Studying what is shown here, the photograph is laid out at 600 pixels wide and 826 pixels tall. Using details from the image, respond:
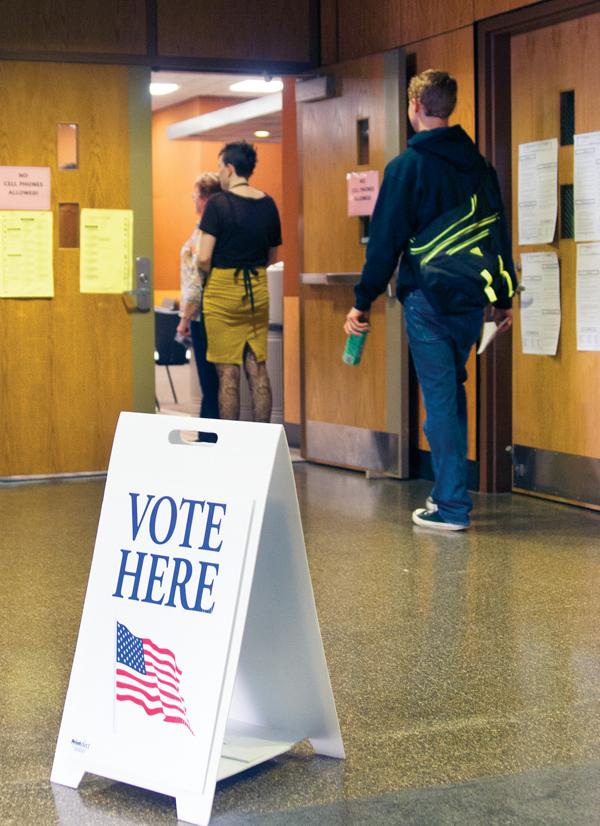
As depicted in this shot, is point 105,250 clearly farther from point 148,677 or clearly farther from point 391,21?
point 148,677

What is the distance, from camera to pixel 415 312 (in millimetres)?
4805

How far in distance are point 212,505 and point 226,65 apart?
4569 millimetres

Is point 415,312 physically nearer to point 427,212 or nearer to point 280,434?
point 427,212

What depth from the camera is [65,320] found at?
632 cm

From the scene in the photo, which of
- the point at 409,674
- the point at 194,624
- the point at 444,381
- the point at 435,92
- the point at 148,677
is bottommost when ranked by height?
the point at 409,674

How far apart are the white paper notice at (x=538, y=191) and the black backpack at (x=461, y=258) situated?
0.62 m

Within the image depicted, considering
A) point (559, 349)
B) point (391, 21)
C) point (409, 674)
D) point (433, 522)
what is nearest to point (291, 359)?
point (391, 21)

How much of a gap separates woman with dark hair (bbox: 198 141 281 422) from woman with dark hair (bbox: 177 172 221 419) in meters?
0.16

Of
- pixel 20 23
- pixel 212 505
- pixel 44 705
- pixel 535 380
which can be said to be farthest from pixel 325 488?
pixel 212 505

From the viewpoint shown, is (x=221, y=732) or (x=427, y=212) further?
(x=427, y=212)

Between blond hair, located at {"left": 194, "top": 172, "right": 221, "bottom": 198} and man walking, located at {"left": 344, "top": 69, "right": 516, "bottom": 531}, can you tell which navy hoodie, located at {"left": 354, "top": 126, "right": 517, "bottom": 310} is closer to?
man walking, located at {"left": 344, "top": 69, "right": 516, "bottom": 531}

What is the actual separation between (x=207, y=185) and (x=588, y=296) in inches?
104

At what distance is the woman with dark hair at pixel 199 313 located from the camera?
6586 millimetres

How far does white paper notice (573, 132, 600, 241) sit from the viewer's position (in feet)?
16.6
